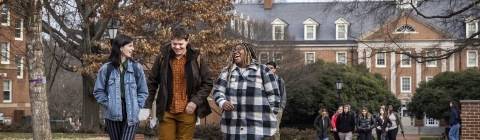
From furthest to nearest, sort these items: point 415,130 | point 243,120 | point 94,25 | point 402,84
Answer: point 402,84 < point 415,130 < point 94,25 < point 243,120

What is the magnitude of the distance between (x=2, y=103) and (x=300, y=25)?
31892 mm

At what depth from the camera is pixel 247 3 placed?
258ft

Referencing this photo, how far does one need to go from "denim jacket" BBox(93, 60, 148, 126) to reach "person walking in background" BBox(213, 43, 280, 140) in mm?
907

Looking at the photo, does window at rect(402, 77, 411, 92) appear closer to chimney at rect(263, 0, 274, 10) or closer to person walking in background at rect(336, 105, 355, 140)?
chimney at rect(263, 0, 274, 10)

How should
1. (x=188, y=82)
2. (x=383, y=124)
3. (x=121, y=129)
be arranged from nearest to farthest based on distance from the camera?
(x=121, y=129), (x=188, y=82), (x=383, y=124)

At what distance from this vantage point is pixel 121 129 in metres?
8.62

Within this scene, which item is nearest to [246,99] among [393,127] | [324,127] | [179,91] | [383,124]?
[179,91]

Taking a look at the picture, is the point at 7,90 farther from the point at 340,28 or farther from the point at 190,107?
the point at 190,107

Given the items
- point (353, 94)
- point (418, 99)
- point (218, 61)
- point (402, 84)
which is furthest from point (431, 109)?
point (218, 61)

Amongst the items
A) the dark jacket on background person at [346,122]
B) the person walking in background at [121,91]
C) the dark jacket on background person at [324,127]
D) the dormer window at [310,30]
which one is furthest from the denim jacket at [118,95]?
the dormer window at [310,30]

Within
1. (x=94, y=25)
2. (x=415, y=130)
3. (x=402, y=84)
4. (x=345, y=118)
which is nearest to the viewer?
(x=345, y=118)

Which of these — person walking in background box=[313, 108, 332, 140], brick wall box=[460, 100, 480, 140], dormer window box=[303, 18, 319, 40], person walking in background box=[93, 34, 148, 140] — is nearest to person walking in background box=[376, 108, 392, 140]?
person walking in background box=[313, 108, 332, 140]

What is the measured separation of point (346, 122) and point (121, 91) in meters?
16.2

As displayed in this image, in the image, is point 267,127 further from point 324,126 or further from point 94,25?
point 94,25
